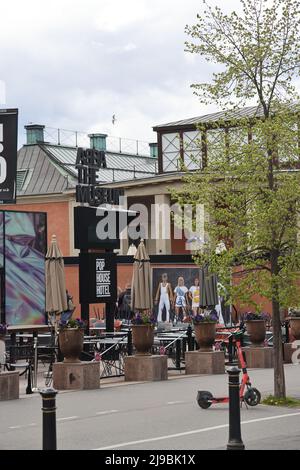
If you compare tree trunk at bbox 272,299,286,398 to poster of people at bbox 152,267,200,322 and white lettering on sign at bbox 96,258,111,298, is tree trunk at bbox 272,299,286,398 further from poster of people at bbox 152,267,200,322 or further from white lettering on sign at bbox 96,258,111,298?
poster of people at bbox 152,267,200,322

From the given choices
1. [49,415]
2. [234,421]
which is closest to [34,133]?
[234,421]

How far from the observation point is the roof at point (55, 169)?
6250 centimetres

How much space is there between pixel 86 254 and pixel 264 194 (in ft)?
30.6

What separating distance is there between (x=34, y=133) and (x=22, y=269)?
3593 cm

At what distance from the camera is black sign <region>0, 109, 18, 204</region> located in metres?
32.6

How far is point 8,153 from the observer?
1289 inches

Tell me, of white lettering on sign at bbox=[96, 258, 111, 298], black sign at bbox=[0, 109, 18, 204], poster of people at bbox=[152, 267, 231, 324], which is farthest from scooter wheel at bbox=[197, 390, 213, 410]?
poster of people at bbox=[152, 267, 231, 324]

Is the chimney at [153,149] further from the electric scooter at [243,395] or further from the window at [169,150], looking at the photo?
the electric scooter at [243,395]

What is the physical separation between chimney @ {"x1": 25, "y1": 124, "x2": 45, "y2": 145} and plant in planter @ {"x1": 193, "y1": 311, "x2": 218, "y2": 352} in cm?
4461

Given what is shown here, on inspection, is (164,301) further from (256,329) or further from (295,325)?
(256,329)

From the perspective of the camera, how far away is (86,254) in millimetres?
27672

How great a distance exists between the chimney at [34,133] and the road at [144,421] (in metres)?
47.4
